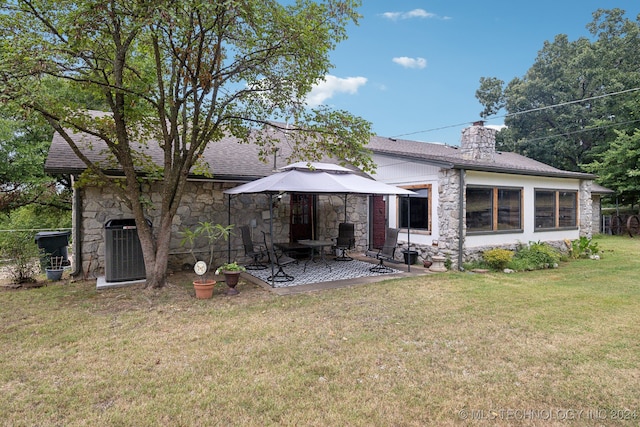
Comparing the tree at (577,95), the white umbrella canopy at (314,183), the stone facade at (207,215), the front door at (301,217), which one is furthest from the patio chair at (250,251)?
the tree at (577,95)

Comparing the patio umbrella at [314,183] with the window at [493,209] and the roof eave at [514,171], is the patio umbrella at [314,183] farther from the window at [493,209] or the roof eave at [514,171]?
the window at [493,209]

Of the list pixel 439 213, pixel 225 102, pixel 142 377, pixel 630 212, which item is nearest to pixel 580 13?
pixel 630 212

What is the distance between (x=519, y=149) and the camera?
2444 centimetres

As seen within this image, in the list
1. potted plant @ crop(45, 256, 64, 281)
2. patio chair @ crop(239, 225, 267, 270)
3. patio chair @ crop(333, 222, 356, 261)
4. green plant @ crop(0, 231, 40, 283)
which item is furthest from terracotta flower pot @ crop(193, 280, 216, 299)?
patio chair @ crop(333, 222, 356, 261)

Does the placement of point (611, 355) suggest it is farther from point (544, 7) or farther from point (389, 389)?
point (544, 7)

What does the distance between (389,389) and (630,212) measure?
2339cm

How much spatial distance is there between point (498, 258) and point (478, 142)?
430 centimetres

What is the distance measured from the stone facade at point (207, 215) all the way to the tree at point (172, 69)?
3.26ft

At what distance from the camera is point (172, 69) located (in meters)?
6.41

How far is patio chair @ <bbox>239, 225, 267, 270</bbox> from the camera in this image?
308 inches

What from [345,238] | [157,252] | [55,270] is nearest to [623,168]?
[345,238]

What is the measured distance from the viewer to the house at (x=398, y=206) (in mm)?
7496

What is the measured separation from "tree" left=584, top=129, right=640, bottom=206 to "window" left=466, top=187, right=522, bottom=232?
36.2ft

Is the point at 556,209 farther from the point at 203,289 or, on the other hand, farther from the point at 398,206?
the point at 203,289
